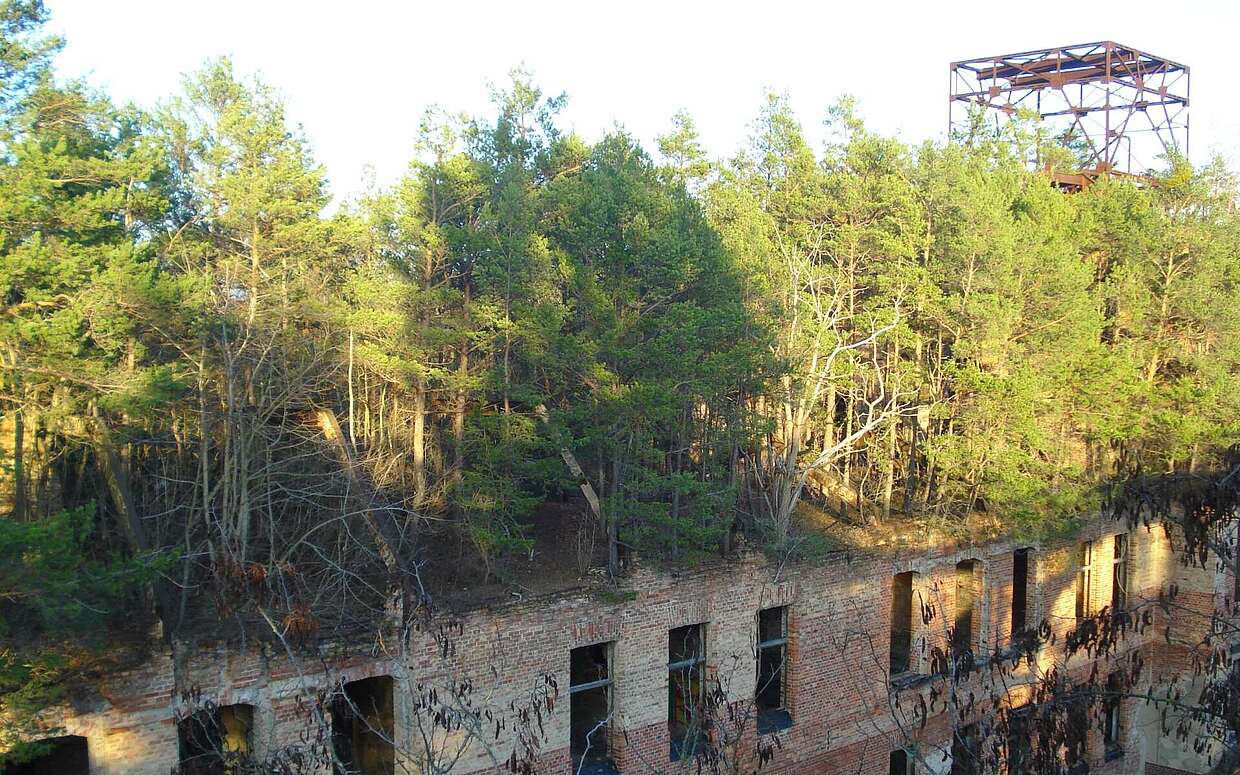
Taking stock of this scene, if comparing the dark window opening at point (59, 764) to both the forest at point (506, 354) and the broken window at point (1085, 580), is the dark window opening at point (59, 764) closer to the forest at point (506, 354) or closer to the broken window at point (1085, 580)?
the forest at point (506, 354)

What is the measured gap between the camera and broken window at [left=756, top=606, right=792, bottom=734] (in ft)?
53.9

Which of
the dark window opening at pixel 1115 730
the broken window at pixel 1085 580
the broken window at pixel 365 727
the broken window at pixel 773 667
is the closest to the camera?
the broken window at pixel 365 727

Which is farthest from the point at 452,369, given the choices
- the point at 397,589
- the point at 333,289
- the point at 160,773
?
the point at 160,773

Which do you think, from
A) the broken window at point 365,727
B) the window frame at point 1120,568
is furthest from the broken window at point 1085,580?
the broken window at point 365,727

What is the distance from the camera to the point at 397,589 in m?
12.6

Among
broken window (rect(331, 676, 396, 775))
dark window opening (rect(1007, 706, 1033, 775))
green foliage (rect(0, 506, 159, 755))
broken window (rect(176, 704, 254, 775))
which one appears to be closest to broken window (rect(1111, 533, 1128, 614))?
dark window opening (rect(1007, 706, 1033, 775))

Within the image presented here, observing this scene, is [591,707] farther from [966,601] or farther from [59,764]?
[966,601]

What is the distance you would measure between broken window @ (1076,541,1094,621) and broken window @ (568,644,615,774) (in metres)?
12.3

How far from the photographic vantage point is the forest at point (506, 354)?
11289mm

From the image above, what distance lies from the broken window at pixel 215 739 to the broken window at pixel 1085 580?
17.9m

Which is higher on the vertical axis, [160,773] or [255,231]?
[255,231]

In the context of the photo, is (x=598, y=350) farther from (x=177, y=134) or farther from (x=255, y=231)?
(x=177, y=134)

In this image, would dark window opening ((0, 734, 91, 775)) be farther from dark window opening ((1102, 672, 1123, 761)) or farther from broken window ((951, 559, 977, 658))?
dark window opening ((1102, 672, 1123, 761))

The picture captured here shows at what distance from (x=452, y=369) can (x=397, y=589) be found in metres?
4.38
